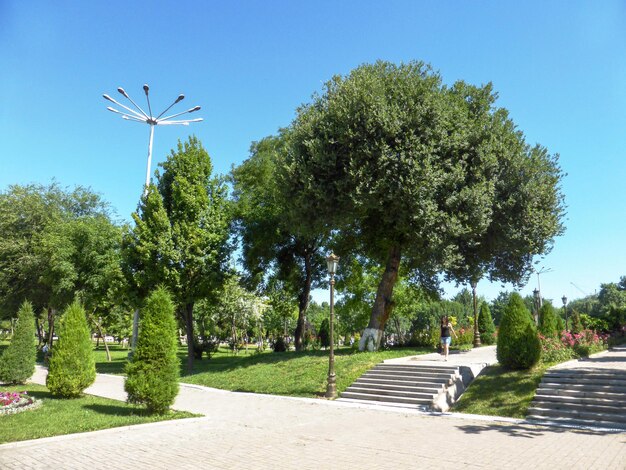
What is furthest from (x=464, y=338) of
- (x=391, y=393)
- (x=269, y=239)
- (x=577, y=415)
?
(x=577, y=415)

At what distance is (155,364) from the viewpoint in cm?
1052

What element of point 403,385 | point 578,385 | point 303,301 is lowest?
point 403,385

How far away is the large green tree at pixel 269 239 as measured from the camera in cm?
2591

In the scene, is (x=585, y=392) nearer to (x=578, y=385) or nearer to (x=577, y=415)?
(x=578, y=385)

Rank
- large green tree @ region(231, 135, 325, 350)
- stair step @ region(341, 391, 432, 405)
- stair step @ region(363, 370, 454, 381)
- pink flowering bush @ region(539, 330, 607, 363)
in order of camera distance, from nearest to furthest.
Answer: stair step @ region(341, 391, 432, 405) < stair step @ region(363, 370, 454, 381) < pink flowering bush @ region(539, 330, 607, 363) < large green tree @ region(231, 135, 325, 350)

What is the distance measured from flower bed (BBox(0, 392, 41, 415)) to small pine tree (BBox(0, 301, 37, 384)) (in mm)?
5958

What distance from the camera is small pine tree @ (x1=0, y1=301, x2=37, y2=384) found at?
17.1 metres

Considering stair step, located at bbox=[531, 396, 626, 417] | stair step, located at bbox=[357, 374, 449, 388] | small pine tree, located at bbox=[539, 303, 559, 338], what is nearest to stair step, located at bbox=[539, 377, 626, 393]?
stair step, located at bbox=[531, 396, 626, 417]

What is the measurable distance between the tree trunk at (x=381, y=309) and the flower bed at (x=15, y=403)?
13.0 m

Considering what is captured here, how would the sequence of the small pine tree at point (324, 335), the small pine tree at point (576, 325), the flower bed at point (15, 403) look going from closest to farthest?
the flower bed at point (15, 403)
the small pine tree at point (576, 325)
the small pine tree at point (324, 335)

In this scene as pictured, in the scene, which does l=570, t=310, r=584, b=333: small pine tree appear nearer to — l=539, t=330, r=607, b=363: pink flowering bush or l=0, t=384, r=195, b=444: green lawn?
l=539, t=330, r=607, b=363: pink flowering bush

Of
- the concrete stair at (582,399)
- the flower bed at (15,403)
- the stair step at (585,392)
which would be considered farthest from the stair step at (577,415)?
the flower bed at (15,403)

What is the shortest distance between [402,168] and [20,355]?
1726 centimetres

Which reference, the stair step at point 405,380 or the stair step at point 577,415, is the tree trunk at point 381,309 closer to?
the stair step at point 405,380
